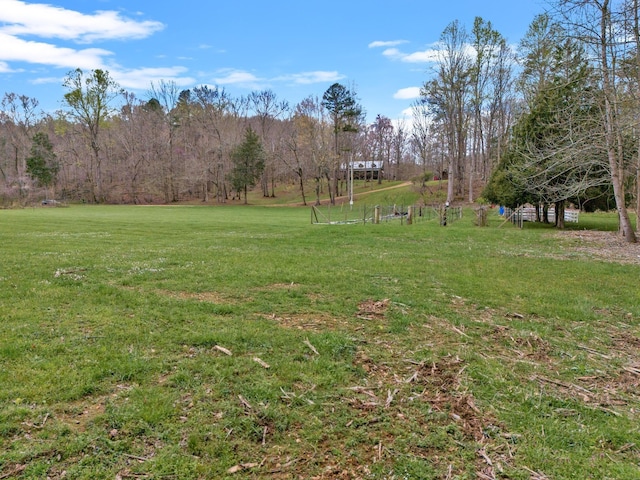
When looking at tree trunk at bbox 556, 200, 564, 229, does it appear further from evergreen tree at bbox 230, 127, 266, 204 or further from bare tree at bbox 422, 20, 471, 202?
evergreen tree at bbox 230, 127, 266, 204

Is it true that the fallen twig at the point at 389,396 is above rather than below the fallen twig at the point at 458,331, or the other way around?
below

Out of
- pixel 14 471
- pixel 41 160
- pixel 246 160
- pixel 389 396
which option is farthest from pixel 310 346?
pixel 41 160

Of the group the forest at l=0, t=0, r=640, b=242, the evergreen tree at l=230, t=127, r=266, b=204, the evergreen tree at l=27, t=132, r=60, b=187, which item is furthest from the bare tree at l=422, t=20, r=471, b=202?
the evergreen tree at l=27, t=132, r=60, b=187

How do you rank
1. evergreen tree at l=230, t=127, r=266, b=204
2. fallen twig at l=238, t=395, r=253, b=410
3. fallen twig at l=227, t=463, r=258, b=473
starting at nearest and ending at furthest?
fallen twig at l=227, t=463, r=258, b=473
fallen twig at l=238, t=395, r=253, b=410
evergreen tree at l=230, t=127, r=266, b=204

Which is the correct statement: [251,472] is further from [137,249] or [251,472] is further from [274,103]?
[274,103]

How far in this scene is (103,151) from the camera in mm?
64750

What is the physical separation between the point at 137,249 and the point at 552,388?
38.3ft

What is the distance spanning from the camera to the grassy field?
9.27 feet

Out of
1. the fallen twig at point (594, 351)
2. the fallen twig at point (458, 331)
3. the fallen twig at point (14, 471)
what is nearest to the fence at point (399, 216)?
the fallen twig at point (458, 331)

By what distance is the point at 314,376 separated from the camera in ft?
13.2

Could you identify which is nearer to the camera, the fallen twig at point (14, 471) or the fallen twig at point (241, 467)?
the fallen twig at point (14, 471)

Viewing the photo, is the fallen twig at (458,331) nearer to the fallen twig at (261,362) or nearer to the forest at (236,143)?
the fallen twig at (261,362)

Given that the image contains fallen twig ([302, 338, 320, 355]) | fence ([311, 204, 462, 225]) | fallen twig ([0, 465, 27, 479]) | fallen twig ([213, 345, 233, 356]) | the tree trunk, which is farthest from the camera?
fence ([311, 204, 462, 225])

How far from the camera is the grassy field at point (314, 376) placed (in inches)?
111
